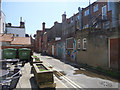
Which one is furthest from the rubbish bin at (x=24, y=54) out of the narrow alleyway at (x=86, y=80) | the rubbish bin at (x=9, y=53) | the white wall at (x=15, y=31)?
the white wall at (x=15, y=31)

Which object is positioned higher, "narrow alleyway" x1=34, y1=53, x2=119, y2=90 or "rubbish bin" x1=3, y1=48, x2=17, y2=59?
"rubbish bin" x1=3, y1=48, x2=17, y2=59

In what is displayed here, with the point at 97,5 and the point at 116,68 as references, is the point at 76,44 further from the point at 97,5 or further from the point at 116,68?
the point at 97,5

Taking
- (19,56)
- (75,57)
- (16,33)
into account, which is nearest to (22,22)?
(16,33)

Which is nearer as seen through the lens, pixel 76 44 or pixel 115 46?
pixel 115 46

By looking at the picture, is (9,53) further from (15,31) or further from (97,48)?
(15,31)

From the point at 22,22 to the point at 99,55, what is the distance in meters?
37.1

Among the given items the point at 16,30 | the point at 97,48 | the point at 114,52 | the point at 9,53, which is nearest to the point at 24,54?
the point at 9,53

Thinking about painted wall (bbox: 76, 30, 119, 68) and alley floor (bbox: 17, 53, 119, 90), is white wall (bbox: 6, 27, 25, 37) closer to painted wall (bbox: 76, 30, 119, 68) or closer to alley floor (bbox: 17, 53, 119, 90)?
painted wall (bbox: 76, 30, 119, 68)

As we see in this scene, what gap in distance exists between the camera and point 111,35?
9508 millimetres

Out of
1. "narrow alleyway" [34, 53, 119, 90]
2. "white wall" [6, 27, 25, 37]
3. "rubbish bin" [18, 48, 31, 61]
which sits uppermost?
"white wall" [6, 27, 25, 37]

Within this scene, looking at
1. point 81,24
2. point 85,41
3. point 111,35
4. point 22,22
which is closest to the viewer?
point 111,35

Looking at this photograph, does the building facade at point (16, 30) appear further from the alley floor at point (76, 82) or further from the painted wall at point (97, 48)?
the alley floor at point (76, 82)

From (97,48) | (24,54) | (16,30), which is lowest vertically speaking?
(24,54)

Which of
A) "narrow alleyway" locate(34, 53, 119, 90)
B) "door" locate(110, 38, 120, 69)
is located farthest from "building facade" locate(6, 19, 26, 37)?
"door" locate(110, 38, 120, 69)
